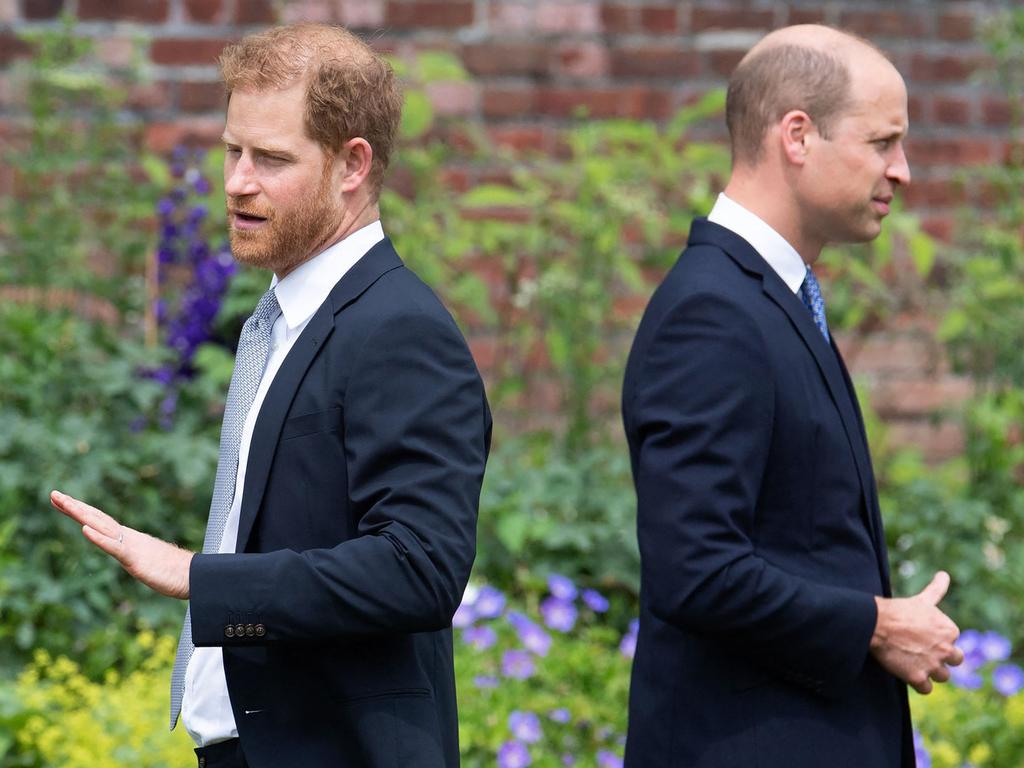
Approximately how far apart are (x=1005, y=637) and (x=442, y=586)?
8.60ft

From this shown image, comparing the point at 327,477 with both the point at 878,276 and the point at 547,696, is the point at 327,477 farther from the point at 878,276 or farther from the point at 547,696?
the point at 878,276

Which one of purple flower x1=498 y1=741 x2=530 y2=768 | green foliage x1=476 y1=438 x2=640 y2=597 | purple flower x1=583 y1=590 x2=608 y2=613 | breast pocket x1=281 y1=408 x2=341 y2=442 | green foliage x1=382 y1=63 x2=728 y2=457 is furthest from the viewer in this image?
green foliage x1=382 y1=63 x2=728 y2=457

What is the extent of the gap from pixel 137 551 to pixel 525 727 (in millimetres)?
1737

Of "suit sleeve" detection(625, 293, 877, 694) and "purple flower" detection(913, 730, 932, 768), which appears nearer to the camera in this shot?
"suit sleeve" detection(625, 293, 877, 694)

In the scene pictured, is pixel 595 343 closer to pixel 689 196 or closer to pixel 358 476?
pixel 689 196

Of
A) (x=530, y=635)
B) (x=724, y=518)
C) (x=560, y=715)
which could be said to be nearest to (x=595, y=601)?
(x=530, y=635)

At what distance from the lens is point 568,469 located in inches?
175

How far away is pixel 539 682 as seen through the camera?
389 cm

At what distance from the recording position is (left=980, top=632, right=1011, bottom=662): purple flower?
393cm

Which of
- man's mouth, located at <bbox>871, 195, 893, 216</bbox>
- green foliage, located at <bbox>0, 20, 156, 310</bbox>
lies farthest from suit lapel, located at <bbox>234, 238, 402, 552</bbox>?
green foliage, located at <bbox>0, 20, 156, 310</bbox>

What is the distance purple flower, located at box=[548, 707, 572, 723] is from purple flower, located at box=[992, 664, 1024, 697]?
1075 mm

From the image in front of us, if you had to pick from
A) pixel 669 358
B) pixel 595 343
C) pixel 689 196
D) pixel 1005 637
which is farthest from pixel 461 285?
pixel 669 358

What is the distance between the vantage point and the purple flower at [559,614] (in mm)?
3965

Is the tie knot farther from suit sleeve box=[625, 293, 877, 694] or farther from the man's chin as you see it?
suit sleeve box=[625, 293, 877, 694]
